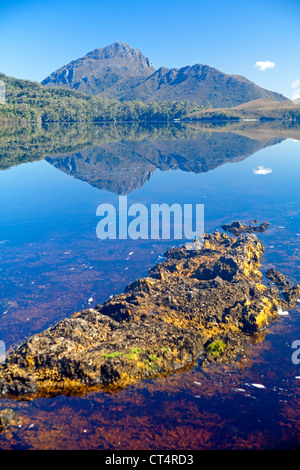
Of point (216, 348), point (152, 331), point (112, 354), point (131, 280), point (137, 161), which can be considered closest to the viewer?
point (112, 354)

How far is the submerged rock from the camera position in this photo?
35.0 feet

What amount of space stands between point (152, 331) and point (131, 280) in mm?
6208

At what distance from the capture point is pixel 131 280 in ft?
60.5

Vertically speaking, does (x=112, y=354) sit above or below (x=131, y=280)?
below

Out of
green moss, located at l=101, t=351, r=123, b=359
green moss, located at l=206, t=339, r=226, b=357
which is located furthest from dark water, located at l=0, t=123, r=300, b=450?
green moss, located at l=101, t=351, r=123, b=359

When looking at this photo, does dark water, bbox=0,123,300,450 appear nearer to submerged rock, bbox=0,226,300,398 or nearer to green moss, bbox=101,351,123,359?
submerged rock, bbox=0,226,300,398

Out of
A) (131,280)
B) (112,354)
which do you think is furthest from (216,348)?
(131,280)

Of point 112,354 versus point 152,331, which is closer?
point 112,354

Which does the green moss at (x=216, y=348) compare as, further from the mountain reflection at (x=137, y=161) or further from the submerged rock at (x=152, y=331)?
the mountain reflection at (x=137, y=161)

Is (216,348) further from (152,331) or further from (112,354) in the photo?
(112,354)

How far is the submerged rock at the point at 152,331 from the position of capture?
1066 cm

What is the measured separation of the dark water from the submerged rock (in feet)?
1.81
